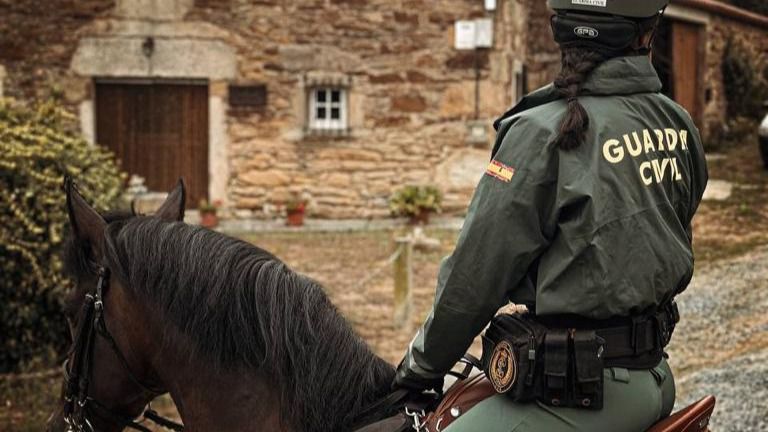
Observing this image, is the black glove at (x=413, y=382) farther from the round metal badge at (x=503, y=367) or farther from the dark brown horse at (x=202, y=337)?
the round metal badge at (x=503, y=367)

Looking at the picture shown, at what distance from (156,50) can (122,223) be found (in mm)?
12038

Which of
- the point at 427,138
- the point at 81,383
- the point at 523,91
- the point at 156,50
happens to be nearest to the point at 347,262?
the point at 427,138

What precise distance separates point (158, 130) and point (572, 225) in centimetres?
1313

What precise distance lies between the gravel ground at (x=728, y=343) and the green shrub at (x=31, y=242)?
14.3 feet

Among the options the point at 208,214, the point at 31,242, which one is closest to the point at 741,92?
the point at 208,214

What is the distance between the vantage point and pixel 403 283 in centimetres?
920

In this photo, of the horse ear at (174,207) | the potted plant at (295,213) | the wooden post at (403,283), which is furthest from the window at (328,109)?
the horse ear at (174,207)

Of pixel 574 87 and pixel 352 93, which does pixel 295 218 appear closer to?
pixel 352 93

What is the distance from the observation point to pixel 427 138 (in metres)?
15.1

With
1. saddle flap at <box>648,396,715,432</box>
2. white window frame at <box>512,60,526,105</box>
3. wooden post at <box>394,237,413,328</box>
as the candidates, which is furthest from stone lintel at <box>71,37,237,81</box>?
saddle flap at <box>648,396,715,432</box>

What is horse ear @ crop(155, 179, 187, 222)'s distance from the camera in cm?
349

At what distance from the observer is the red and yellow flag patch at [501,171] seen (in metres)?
2.67

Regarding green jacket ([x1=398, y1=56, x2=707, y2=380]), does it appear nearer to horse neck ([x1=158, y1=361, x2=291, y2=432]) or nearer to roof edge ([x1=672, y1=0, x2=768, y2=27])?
horse neck ([x1=158, y1=361, x2=291, y2=432])

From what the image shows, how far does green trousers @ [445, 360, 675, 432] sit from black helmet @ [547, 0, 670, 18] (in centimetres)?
90
